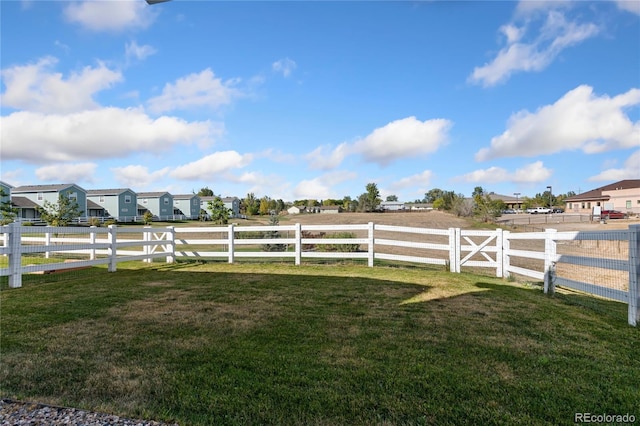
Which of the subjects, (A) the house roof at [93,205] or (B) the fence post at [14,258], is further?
(A) the house roof at [93,205]

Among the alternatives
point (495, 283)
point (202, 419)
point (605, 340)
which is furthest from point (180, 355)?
point (495, 283)

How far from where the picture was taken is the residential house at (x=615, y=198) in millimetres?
52375

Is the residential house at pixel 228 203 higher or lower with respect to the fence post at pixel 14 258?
higher

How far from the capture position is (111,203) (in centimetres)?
5053

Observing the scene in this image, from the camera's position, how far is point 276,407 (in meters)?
2.40

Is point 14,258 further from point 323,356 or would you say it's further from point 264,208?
point 264,208

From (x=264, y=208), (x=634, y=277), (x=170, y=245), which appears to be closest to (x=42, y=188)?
(x=264, y=208)

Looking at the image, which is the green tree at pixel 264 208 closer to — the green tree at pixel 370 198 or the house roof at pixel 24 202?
the green tree at pixel 370 198

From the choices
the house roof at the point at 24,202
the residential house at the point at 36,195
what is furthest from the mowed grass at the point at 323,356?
the house roof at the point at 24,202

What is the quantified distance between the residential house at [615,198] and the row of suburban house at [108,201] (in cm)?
5911

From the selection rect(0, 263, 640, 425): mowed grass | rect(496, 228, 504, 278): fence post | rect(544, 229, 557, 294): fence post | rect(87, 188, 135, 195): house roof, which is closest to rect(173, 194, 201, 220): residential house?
rect(87, 188, 135, 195): house roof

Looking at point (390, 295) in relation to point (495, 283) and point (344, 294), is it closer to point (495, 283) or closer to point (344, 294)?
point (344, 294)

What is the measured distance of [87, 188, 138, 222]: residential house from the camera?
50.4 m

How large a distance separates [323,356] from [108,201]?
56.9 m
